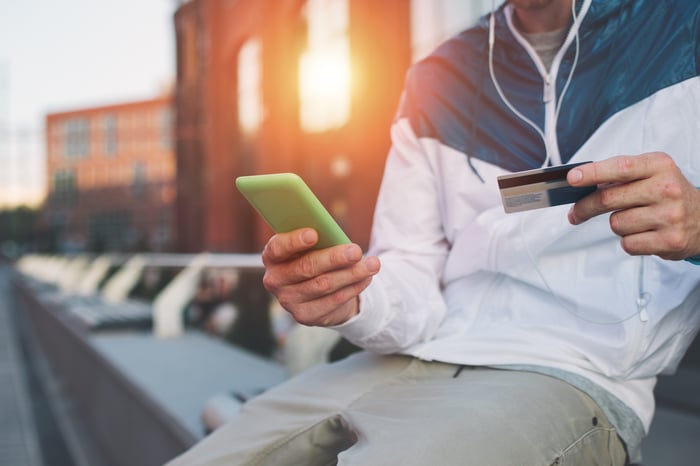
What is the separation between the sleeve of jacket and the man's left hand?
0.52 m

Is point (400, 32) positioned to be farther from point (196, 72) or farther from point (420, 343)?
point (196, 72)

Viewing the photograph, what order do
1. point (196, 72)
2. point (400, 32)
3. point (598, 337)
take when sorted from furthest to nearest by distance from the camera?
1. point (196, 72)
2. point (400, 32)
3. point (598, 337)

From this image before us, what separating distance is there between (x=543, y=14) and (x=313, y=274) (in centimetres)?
80

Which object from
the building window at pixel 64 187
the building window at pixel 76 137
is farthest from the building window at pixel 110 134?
the building window at pixel 64 187

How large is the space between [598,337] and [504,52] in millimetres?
675

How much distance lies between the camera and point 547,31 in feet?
4.81

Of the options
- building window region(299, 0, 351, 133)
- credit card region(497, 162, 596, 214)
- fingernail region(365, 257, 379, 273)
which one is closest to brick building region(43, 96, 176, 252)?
building window region(299, 0, 351, 133)

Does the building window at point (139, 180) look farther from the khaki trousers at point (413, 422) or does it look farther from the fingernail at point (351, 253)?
the fingernail at point (351, 253)

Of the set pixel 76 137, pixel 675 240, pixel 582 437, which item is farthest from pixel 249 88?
pixel 76 137

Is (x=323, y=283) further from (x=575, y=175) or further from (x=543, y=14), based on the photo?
(x=543, y=14)

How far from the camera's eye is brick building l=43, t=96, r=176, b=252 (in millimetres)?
50000

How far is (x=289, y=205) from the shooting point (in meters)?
1.03

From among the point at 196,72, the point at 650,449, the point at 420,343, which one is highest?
the point at 196,72

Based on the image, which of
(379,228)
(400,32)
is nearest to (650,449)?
(379,228)
